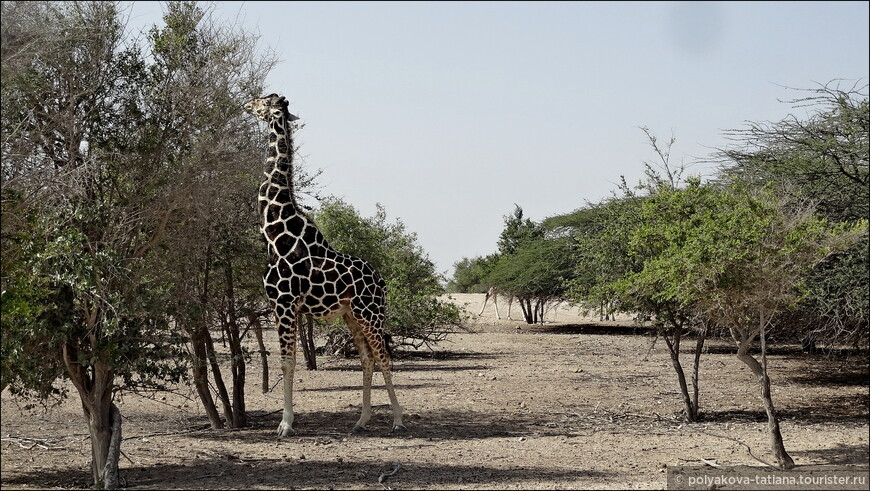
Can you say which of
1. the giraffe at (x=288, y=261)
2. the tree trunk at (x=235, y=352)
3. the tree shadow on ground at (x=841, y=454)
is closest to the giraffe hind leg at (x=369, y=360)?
the giraffe at (x=288, y=261)

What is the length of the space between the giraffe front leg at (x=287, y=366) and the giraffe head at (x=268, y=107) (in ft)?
9.86

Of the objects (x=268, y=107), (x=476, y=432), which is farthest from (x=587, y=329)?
(x=268, y=107)

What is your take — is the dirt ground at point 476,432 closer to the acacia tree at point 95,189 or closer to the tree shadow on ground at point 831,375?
the tree shadow on ground at point 831,375

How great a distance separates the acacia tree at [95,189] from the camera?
9.52 metres

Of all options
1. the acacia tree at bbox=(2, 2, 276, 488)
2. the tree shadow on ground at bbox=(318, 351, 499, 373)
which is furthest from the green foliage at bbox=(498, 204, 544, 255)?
the acacia tree at bbox=(2, 2, 276, 488)

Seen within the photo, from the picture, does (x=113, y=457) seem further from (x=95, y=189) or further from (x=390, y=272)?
(x=390, y=272)

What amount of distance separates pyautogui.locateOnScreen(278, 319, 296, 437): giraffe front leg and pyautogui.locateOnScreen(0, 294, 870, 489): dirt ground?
0.84ft

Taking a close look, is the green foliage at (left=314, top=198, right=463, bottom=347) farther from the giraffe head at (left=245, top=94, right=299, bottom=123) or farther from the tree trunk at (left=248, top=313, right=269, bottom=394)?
the giraffe head at (left=245, top=94, right=299, bottom=123)

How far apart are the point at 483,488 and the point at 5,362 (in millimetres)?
4973

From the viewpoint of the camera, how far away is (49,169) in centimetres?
1029

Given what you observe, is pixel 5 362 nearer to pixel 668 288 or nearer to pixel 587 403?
pixel 668 288

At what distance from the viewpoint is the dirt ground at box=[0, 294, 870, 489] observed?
35.8ft

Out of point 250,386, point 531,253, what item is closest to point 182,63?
point 250,386

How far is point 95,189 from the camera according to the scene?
11.1 meters
